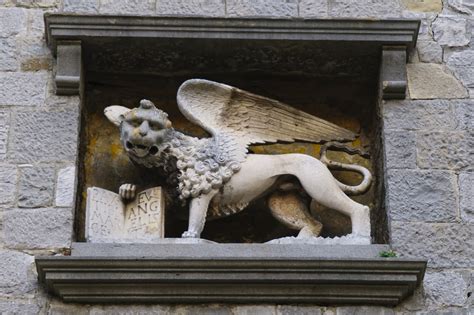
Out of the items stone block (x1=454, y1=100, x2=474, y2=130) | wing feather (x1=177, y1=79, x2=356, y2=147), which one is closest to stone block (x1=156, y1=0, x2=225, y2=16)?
wing feather (x1=177, y1=79, x2=356, y2=147)

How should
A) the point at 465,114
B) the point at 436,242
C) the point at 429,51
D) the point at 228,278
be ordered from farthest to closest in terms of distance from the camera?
the point at 429,51 < the point at 465,114 < the point at 436,242 < the point at 228,278

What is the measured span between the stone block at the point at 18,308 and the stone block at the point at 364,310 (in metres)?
1.33

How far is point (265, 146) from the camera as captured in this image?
7.90 m

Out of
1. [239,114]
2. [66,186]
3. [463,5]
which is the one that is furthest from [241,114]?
[463,5]

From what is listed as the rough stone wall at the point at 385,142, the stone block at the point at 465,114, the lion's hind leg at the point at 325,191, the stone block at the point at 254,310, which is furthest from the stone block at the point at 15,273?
the stone block at the point at 465,114

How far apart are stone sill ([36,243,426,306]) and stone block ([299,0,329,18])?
142 cm

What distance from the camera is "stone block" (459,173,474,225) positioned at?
23.9 ft

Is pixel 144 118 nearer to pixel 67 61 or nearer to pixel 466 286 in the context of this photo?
pixel 67 61

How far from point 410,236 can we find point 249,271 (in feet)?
2.54

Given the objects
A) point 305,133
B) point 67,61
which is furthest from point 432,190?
point 67,61

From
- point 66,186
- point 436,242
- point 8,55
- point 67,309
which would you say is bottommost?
point 67,309

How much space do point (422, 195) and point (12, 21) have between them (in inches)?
86.4

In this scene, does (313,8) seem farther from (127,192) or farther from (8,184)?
(8,184)

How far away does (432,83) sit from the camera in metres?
7.71
